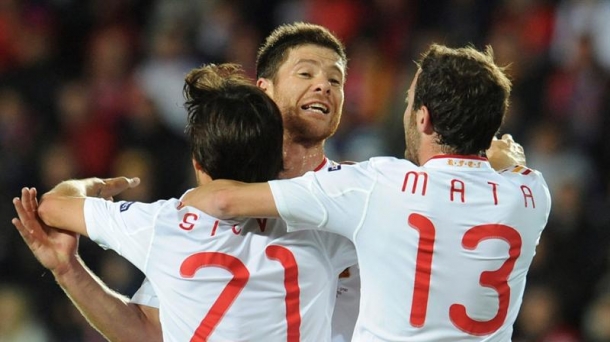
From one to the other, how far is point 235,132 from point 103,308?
982mm

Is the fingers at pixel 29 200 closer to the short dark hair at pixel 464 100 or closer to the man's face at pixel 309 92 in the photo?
the man's face at pixel 309 92

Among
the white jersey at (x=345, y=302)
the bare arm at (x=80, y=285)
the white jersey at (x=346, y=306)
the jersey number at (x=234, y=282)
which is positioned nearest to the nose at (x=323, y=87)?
the white jersey at (x=345, y=302)

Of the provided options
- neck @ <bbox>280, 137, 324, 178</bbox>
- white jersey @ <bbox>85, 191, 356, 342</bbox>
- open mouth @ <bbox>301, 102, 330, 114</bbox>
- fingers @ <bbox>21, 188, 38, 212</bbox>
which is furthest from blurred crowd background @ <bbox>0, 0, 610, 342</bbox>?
white jersey @ <bbox>85, 191, 356, 342</bbox>

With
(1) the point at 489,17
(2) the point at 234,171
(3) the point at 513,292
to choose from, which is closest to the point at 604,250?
(1) the point at 489,17

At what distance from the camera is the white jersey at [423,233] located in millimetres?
3283

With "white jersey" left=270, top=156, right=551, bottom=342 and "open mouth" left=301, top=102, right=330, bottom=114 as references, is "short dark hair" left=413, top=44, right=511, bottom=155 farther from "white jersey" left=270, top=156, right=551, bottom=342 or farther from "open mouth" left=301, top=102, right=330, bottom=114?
"open mouth" left=301, top=102, right=330, bottom=114

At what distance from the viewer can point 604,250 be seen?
24.5 ft

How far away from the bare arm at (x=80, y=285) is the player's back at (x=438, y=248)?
92cm

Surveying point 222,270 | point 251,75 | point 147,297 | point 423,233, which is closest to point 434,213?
→ point 423,233

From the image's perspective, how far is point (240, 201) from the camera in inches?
127

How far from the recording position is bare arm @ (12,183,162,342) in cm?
368

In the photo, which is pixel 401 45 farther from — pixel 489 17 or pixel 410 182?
pixel 410 182

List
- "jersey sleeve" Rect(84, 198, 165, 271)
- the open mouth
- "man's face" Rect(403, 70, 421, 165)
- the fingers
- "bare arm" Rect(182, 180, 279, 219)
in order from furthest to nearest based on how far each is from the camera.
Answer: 1. the open mouth
2. the fingers
3. "man's face" Rect(403, 70, 421, 165)
4. "jersey sleeve" Rect(84, 198, 165, 271)
5. "bare arm" Rect(182, 180, 279, 219)

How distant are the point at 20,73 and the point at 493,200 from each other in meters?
6.17
